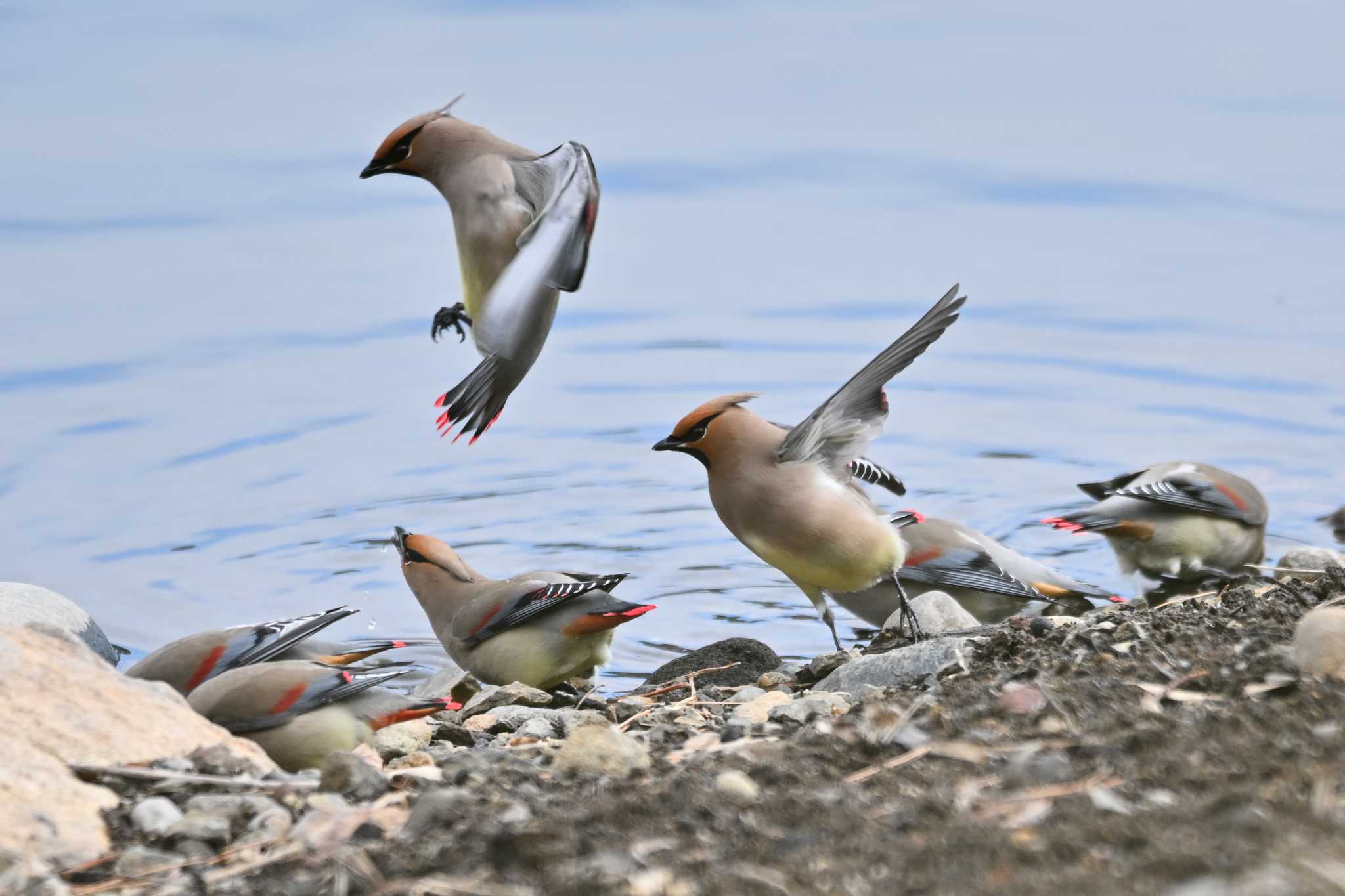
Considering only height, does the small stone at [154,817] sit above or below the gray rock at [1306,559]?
above

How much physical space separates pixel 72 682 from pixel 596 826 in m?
1.38

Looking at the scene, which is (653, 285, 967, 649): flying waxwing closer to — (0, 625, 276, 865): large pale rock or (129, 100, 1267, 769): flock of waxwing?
(129, 100, 1267, 769): flock of waxwing

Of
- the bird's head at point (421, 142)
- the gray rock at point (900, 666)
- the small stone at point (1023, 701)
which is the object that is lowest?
the gray rock at point (900, 666)

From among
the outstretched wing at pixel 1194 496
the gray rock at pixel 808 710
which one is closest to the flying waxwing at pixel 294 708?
the gray rock at pixel 808 710

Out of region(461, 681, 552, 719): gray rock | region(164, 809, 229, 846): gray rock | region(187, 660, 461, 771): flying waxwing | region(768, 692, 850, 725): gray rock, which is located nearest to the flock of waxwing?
region(187, 660, 461, 771): flying waxwing

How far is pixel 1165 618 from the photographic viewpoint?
12.5ft

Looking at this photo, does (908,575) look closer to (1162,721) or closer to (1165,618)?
(1165,618)

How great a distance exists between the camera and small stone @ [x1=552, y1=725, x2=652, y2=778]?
2910 millimetres

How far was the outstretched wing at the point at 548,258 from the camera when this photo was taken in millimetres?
3768

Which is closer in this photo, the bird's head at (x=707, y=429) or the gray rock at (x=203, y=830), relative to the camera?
the gray rock at (x=203, y=830)

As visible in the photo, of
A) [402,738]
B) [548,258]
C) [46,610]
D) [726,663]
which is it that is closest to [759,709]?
[402,738]

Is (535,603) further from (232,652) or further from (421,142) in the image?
(421,142)

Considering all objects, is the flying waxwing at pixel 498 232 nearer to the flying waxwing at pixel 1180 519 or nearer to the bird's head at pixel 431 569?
the bird's head at pixel 431 569

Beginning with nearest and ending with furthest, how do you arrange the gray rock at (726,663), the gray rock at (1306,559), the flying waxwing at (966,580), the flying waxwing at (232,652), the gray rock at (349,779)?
the gray rock at (349,779) → the flying waxwing at (232,652) → the gray rock at (726,663) → the gray rock at (1306,559) → the flying waxwing at (966,580)
